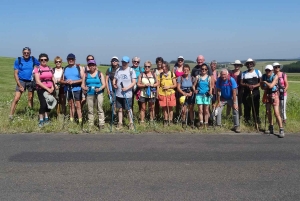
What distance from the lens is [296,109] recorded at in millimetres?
11258

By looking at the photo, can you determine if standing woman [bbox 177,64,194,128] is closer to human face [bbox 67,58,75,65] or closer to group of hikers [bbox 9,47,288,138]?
group of hikers [bbox 9,47,288,138]

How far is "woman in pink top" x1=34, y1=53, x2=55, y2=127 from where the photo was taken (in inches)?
336

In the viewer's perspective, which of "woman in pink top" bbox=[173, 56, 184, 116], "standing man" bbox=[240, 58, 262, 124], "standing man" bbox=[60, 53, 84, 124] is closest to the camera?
"standing man" bbox=[60, 53, 84, 124]

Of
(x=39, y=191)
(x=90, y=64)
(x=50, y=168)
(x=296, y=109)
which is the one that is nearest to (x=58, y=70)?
(x=90, y=64)

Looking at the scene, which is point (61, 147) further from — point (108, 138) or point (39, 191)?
point (39, 191)

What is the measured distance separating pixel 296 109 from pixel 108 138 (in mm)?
7383

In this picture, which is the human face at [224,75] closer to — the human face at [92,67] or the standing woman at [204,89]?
the standing woman at [204,89]

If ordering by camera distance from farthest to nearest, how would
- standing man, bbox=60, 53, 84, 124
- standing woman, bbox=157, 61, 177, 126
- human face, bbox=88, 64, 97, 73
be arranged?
standing woman, bbox=157, 61, 177, 126, standing man, bbox=60, 53, 84, 124, human face, bbox=88, 64, 97, 73

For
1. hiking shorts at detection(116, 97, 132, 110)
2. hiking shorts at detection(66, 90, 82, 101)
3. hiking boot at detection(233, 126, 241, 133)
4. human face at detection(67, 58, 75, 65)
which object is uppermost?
human face at detection(67, 58, 75, 65)

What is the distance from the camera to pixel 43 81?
28.4 ft

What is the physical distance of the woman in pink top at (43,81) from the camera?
8539mm

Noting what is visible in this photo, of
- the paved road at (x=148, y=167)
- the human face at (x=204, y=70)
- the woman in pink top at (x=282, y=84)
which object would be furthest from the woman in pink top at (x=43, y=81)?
the woman in pink top at (x=282, y=84)

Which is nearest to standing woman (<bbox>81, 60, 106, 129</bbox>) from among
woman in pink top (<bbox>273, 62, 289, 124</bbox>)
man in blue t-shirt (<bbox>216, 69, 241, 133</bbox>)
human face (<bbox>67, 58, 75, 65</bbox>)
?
human face (<bbox>67, 58, 75, 65</bbox>)

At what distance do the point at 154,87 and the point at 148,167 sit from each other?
12.0 feet
